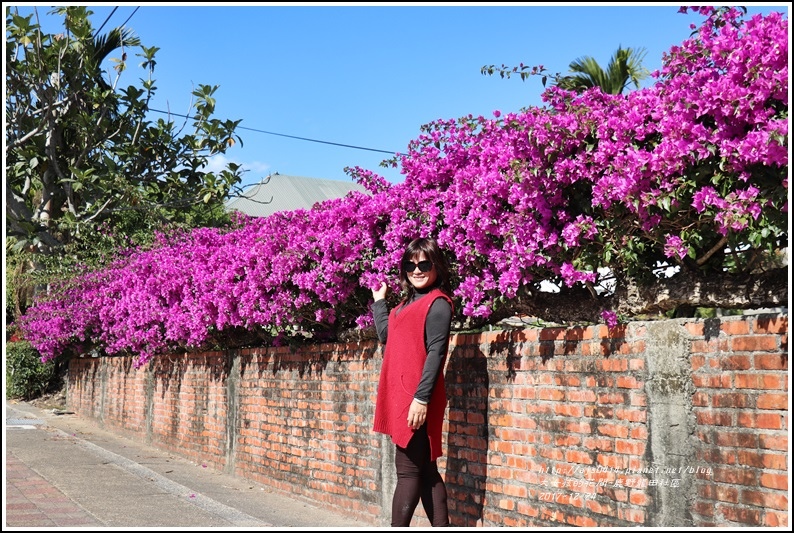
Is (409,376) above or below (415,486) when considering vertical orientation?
above

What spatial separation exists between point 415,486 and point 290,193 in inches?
1626

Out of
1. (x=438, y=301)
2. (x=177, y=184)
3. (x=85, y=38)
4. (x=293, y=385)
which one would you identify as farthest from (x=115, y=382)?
(x=438, y=301)

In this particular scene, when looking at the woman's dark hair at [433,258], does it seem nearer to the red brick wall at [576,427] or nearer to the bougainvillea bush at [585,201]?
the bougainvillea bush at [585,201]

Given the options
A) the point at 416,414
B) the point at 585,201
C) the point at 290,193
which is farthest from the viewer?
the point at 290,193

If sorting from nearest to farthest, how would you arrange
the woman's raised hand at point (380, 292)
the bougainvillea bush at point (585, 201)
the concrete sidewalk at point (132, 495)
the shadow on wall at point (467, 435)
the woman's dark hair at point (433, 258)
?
1. the bougainvillea bush at point (585, 201)
2. the woman's dark hair at point (433, 258)
3. the shadow on wall at point (467, 435)
4. the woman's raised hand at point (380, 292)
5. the concrete sidewalk at point (132, 495)

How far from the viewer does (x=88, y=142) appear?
15938mm

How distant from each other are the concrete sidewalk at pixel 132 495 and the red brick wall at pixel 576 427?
38 cm

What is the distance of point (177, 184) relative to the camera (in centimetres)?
1686

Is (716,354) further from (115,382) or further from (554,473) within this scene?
(115,382)

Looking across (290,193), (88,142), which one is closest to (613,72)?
(88,142)

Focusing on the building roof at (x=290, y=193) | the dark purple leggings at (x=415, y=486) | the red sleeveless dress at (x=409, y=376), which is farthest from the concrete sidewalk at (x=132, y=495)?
the building roof at (x=290, y=193)

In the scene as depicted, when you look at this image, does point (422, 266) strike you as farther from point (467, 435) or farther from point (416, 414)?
point (467, 435)

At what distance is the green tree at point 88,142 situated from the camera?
14.6m

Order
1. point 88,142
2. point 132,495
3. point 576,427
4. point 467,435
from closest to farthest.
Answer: point 576,427, point 467,435, point 132,495, point 88,142
